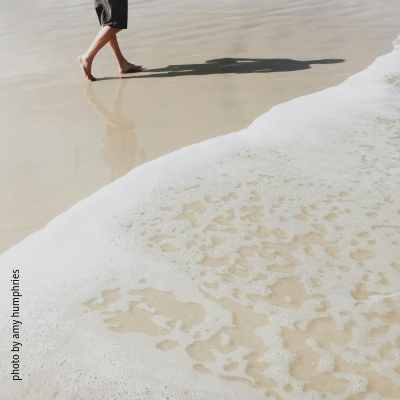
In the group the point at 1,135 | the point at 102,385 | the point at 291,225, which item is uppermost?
the point at 1,135

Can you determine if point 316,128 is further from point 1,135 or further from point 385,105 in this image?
point 1,135

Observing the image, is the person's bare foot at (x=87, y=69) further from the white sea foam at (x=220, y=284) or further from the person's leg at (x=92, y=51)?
the white sea foam at (x=220, y=284)

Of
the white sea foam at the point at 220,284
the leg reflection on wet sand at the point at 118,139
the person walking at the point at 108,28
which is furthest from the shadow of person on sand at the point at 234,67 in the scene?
the white sea foam at the point at 220,284

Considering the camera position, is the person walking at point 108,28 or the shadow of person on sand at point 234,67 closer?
the person walking at point 108,28

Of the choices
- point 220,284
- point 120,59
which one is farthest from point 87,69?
point 220,284

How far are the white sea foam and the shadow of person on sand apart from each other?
1.61m

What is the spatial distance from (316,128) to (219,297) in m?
1.56

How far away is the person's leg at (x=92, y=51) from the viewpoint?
11.7 feet

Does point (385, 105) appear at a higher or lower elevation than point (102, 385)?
higher

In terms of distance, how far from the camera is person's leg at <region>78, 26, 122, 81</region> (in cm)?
355

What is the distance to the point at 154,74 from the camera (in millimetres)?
3750

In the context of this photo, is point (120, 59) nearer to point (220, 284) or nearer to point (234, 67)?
point (234, 67)

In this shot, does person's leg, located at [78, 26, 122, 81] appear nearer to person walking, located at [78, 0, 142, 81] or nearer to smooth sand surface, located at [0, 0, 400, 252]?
person walking, located at [78, 0, 142, 81]

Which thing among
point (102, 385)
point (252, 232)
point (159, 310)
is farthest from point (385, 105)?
point (102, 385)
